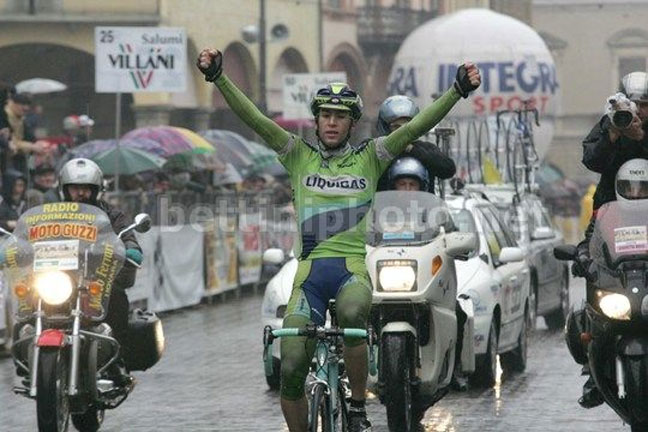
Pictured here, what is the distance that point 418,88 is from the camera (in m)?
47.2

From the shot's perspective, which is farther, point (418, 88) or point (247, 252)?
point (418, 88)

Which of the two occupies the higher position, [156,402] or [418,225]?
[418,225]

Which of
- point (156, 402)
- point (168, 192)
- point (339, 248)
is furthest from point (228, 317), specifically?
point (339, 248)

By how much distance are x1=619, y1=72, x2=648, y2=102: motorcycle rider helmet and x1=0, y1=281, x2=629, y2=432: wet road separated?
2437 mm

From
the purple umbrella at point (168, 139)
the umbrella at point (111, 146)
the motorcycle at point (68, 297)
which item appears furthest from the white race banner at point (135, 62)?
→ the motorcycle at point (68, 297)

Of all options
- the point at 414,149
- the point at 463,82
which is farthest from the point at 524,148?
the point at 463,82

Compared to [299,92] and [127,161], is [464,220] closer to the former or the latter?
[127,161]

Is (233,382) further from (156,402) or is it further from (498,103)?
(498,103)

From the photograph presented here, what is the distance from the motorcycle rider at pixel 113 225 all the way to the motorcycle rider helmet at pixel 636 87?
3.12 metres

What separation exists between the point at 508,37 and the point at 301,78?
7856 mm

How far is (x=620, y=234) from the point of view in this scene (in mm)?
10578

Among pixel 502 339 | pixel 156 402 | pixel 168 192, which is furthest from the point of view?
pixel 168 192

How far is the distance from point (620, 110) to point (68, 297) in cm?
330

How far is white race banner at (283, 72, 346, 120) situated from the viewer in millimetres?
40656
